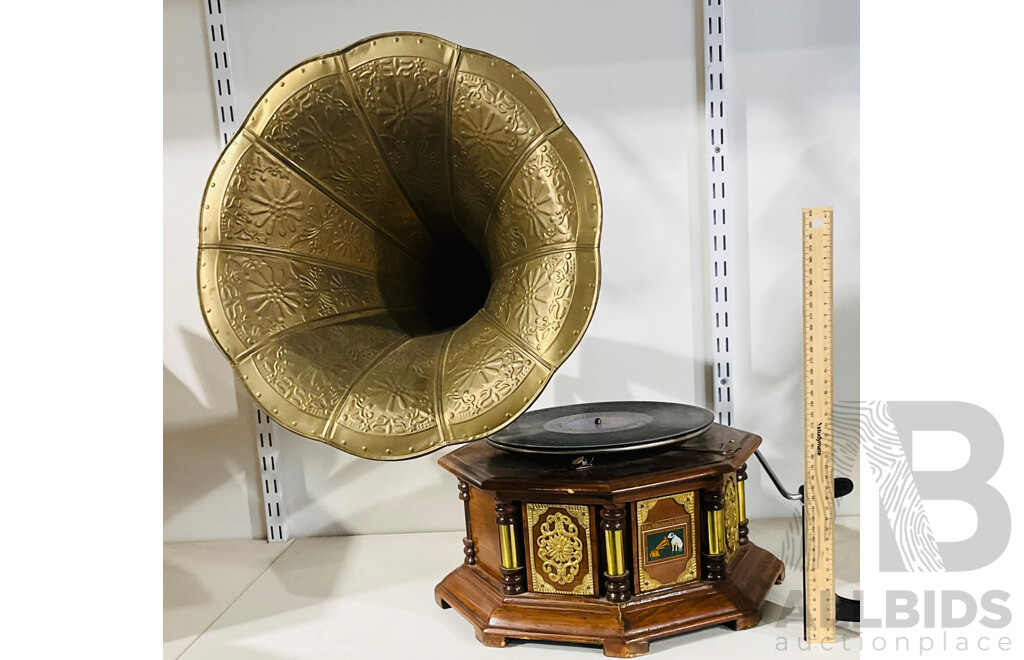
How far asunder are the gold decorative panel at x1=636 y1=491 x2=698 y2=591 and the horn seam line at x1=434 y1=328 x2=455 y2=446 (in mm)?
341

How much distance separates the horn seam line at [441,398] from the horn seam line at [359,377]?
9cm

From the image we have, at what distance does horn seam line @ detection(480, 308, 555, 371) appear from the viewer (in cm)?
123

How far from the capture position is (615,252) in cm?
182

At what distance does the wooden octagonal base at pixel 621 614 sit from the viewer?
1.28 meters

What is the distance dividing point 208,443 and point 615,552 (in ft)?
3.74

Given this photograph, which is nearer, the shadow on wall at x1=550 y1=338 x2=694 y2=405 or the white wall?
the white wall

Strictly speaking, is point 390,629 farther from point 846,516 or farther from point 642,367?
point 846,516

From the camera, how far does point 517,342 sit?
1.27 m

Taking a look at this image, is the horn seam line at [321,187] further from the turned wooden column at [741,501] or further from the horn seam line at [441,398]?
the turned wooden column at [741,501]

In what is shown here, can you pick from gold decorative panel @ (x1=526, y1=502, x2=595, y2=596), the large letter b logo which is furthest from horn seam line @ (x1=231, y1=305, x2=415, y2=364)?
the large letter b logo

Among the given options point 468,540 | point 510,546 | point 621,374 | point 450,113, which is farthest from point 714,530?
point 450,113

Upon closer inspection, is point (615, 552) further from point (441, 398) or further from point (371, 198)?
point (371, 198)

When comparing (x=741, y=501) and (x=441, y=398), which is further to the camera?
(x=741, y=501)

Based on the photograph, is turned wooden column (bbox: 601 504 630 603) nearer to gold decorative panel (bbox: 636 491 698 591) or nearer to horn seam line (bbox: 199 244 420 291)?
gold decorative panel (bbox: 636 491 698 591)
